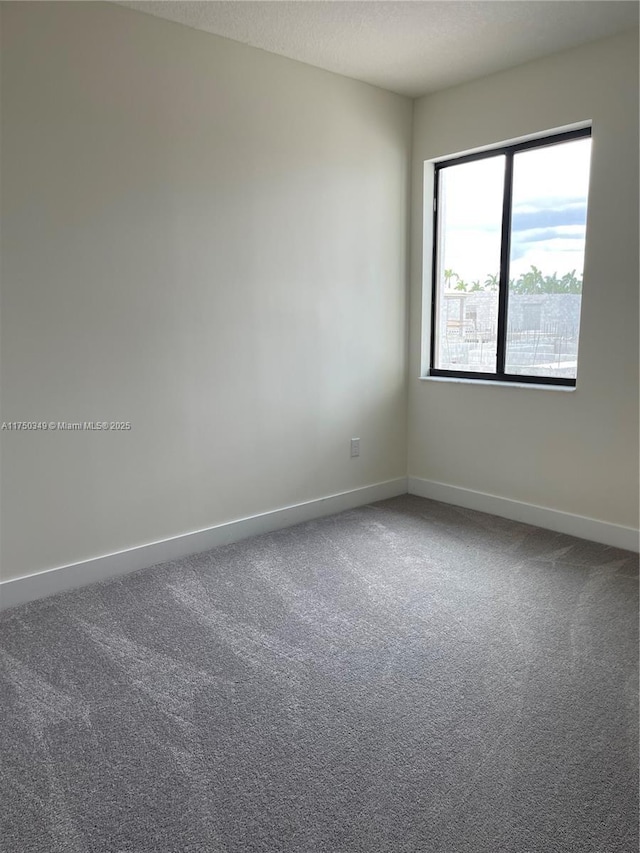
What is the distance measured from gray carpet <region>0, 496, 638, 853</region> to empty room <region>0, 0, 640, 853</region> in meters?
0.01

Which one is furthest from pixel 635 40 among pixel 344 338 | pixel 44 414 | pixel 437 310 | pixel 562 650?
pixel 44 414

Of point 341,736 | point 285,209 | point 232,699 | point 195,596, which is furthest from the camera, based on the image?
point 285,209

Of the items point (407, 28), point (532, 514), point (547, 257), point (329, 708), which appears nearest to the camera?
point (329, 708)

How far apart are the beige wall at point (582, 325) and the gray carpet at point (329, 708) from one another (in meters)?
0.54

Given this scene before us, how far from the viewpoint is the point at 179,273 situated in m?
3.19

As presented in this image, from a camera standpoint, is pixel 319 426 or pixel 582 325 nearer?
pixel 582 325

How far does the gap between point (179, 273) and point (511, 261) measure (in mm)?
1991

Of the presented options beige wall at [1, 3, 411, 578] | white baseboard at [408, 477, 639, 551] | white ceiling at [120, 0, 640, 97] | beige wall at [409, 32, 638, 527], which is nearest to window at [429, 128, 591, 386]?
beige wall at [409, 32, 638, 527]

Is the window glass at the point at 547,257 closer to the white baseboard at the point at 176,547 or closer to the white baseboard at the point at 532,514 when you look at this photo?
the white baseboard at the point at 532,514

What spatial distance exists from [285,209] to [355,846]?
3046mm

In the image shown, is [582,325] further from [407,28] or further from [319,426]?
[407,28]

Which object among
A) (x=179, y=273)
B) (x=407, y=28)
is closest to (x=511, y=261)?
(x=407, y=28)

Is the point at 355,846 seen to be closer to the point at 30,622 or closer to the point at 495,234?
the point at 30,622

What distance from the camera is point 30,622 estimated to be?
2672 mm
